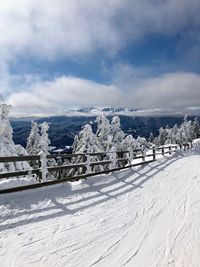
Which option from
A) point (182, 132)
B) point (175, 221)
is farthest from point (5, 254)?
point (182, 132)

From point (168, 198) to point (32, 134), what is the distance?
1361 inches

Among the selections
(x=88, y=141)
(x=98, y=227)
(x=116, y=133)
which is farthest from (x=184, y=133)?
(x=98, y=227)

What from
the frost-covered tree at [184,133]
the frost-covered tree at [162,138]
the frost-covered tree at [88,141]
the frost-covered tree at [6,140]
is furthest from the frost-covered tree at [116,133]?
the frost-covered tree at [162,138]

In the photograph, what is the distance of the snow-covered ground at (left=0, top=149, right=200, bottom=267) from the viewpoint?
258 inches

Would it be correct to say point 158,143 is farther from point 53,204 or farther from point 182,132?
point 53,204

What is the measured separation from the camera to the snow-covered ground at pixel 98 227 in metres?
6.55

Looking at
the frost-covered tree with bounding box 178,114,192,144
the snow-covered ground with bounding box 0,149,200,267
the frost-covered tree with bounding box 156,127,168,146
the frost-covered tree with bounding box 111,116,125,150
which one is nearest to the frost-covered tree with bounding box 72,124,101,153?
the frost-covered tree with bounding box 111,116,125,150

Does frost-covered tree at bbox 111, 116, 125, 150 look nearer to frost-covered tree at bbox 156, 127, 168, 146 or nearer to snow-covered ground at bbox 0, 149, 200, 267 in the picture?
snow-covered ground at bbox 0, 149, 200, 267

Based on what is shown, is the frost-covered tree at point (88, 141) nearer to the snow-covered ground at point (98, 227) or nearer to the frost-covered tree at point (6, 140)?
the frost-covered tree at point (6, 140)

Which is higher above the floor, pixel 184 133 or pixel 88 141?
pixel 88 141

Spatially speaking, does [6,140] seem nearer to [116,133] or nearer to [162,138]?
[116,133]

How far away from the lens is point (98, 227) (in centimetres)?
848

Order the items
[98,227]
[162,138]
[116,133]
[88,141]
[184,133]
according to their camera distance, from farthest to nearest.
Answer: [162,138] < [184,133] < [116,133] < [88,141] < [98,227]

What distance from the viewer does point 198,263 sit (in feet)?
21.4
